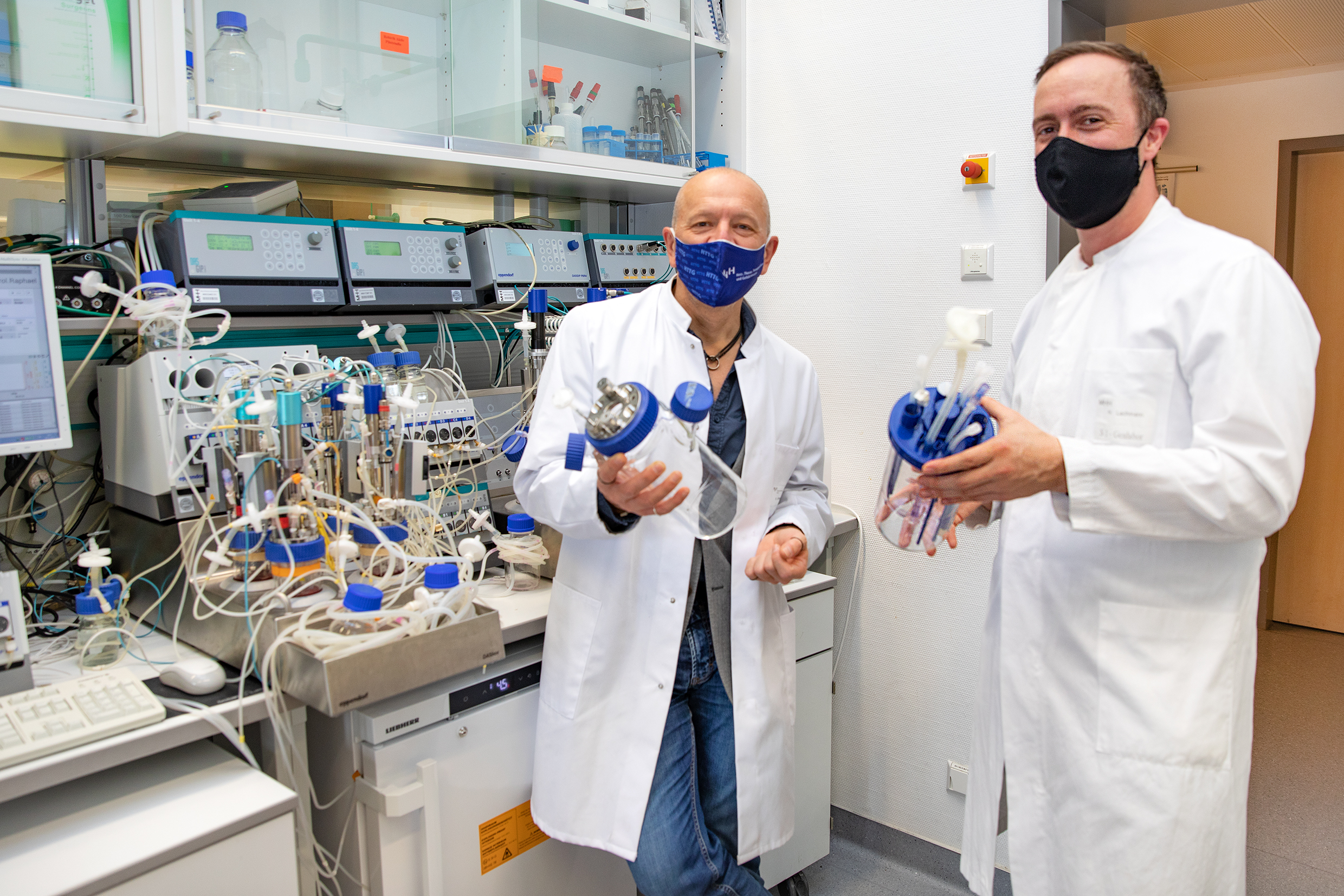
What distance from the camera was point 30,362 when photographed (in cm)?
147

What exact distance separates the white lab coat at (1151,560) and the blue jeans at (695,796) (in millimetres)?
479

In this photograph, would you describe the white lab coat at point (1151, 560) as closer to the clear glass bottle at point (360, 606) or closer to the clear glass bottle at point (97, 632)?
the clear glass bottle at point (360, 606)

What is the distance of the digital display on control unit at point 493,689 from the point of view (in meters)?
1.53

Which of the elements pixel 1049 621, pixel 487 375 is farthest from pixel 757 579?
pixel 487 375

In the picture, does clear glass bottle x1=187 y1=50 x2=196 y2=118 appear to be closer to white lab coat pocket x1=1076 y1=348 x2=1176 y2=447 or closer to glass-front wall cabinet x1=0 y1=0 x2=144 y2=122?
glass-front wall cabinet x1=0 y1=0 x2=144 y2=122

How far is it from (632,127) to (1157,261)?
1783mm

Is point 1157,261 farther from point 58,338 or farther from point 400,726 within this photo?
point 58,338

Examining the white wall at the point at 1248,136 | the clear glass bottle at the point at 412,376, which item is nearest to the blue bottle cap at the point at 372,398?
the clear glass bottle at the point at 412,376

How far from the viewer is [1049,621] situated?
4.36 feet

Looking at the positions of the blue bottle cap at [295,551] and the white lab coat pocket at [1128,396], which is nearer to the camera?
the white lab coat pocket at [1128,396]

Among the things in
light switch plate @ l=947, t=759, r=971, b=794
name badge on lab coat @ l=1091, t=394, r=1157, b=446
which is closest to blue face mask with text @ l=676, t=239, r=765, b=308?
name badge on lab coat @ l=1091, t=394, r=1157, b=446

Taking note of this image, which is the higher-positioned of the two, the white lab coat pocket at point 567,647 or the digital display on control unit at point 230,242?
the digital display on control unit at point 230,242

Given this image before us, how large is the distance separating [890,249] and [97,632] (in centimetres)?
186

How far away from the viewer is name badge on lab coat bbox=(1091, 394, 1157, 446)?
1247mm
